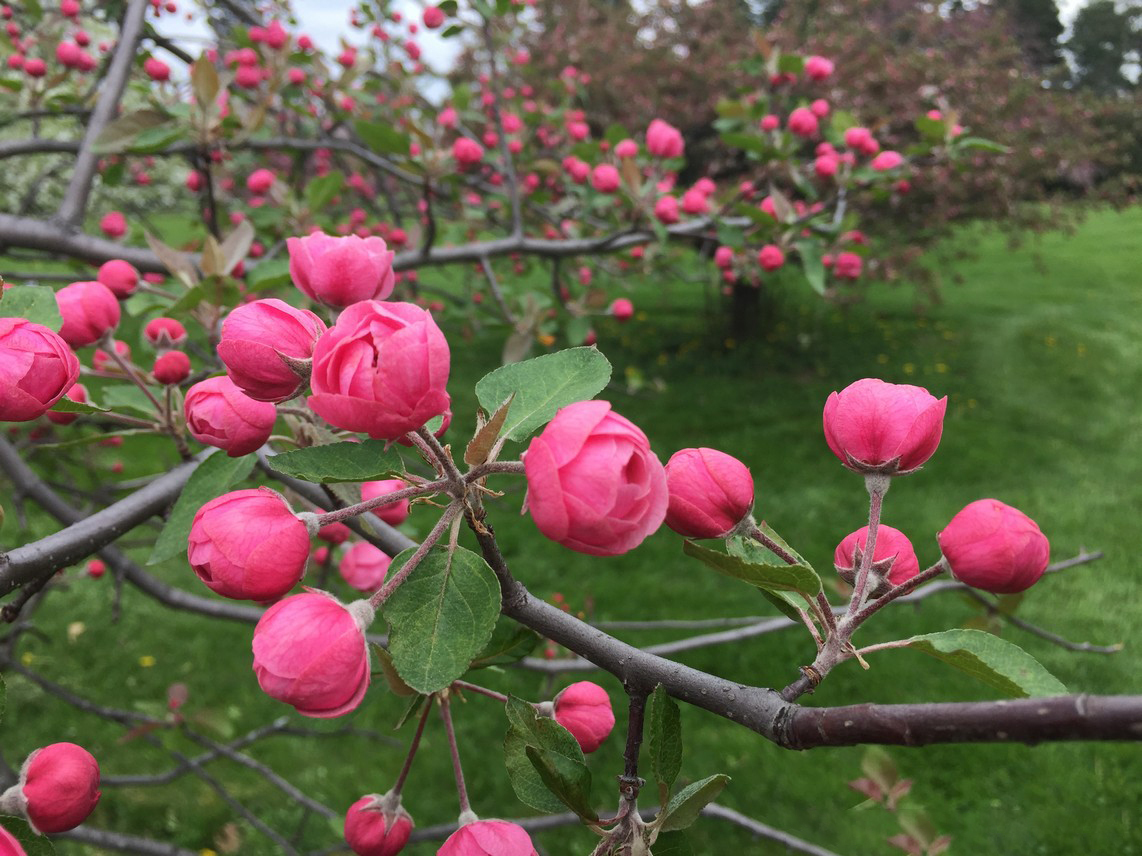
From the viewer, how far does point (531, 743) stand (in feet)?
2.27

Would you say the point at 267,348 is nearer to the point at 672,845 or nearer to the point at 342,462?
the point at 342,462

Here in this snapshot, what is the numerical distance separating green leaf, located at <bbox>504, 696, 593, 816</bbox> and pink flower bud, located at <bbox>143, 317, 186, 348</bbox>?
907 millimetres

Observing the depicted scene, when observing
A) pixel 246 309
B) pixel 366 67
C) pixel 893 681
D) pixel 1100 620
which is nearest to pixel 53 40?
pixel 366 67

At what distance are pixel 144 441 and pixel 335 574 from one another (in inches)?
150

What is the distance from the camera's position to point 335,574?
8.52 feet

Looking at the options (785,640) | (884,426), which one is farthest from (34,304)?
(785,640)

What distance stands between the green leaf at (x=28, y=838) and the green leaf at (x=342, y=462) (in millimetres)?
460

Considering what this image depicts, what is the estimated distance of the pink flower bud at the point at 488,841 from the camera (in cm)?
73

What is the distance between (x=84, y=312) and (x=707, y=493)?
0.92 meters

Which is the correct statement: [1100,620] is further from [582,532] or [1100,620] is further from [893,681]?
[582,532]

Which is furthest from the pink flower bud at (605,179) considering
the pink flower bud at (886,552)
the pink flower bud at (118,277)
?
the pink flower bud at (886,552)

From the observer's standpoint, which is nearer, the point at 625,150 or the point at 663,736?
the point at 663,736

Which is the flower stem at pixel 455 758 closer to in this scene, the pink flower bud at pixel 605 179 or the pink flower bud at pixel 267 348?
the pink flower bud at pixel 267 348

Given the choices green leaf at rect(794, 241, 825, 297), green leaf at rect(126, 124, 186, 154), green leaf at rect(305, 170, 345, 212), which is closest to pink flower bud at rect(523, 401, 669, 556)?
green leaf at rect(126, 124, 186, 154)
